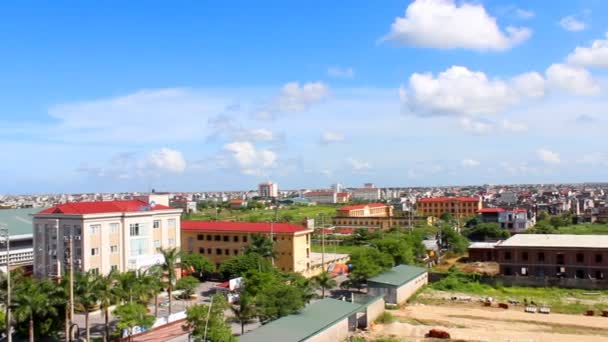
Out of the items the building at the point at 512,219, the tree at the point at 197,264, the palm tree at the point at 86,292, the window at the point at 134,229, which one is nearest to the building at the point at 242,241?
the tree at the point at 197,264

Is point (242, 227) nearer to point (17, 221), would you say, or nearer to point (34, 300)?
point (17, 221)

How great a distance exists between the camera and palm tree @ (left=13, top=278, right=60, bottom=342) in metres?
31.2

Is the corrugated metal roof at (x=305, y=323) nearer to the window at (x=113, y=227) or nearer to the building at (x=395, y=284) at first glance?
the building at (x=395, y=284)

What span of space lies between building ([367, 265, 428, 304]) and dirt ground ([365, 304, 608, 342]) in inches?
70.8

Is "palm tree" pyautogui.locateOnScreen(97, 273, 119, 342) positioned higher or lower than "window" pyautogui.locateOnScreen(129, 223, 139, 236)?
lower

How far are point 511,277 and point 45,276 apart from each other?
47282 mm

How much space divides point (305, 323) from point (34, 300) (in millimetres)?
15834

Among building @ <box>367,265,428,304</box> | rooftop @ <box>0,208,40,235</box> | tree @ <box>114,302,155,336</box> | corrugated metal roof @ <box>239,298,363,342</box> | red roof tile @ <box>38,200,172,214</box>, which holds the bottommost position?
building @ <box>367,265,428,304</box>

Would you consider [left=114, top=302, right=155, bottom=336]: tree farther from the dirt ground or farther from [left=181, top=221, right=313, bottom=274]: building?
[left=181, top=221, right=313, bottom=274]: building

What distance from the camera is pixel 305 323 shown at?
3472 cm

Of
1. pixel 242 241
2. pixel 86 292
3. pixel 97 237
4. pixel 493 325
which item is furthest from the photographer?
pixel 242 241

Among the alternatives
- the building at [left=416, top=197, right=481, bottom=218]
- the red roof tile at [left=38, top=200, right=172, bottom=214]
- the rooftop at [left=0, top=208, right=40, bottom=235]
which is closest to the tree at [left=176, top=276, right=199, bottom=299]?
the red roof tile at [left=38, top=200, right=172, bottom=214]

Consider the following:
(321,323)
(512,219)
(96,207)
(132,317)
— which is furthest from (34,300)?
(512,219)

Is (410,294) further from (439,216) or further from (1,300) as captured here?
(439,216)
